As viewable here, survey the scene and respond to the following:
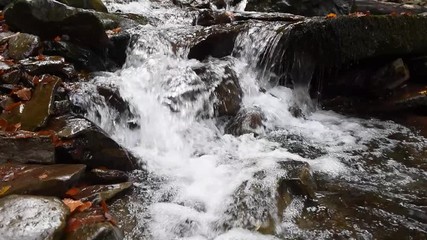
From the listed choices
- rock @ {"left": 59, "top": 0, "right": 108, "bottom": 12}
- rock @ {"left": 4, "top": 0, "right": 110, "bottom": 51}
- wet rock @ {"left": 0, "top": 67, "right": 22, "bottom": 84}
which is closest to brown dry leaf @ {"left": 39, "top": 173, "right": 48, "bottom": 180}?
wet rock @ {"left": 0, "top": 67, "right": 22, "bottom": 84}

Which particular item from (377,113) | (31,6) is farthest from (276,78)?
(31,6)

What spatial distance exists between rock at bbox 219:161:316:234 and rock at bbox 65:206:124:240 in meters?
1.12

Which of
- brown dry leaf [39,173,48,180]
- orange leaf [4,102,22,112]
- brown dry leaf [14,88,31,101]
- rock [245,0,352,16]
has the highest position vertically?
rock [245,0,352,16]

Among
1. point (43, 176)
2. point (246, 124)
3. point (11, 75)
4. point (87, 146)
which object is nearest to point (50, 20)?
point (11, 75)

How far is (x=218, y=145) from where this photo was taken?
5.79m

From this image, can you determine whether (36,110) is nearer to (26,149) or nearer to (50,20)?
(26,149)

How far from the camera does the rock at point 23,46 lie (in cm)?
557

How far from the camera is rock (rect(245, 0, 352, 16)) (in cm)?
1062

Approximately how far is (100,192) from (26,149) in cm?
94

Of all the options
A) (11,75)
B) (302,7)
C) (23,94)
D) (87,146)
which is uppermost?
(302,7)

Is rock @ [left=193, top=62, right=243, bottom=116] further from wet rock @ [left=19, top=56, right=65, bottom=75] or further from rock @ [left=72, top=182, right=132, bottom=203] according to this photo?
rock @ [left=72, top=182, right=132, bottom=203]

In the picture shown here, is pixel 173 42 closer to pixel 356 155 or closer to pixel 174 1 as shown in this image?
pixel 356 155

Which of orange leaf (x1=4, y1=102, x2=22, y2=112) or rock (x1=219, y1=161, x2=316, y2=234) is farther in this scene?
orange leaf (x1=4, y1=102, x2=22, y2=112)

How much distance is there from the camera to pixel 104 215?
3457mm
